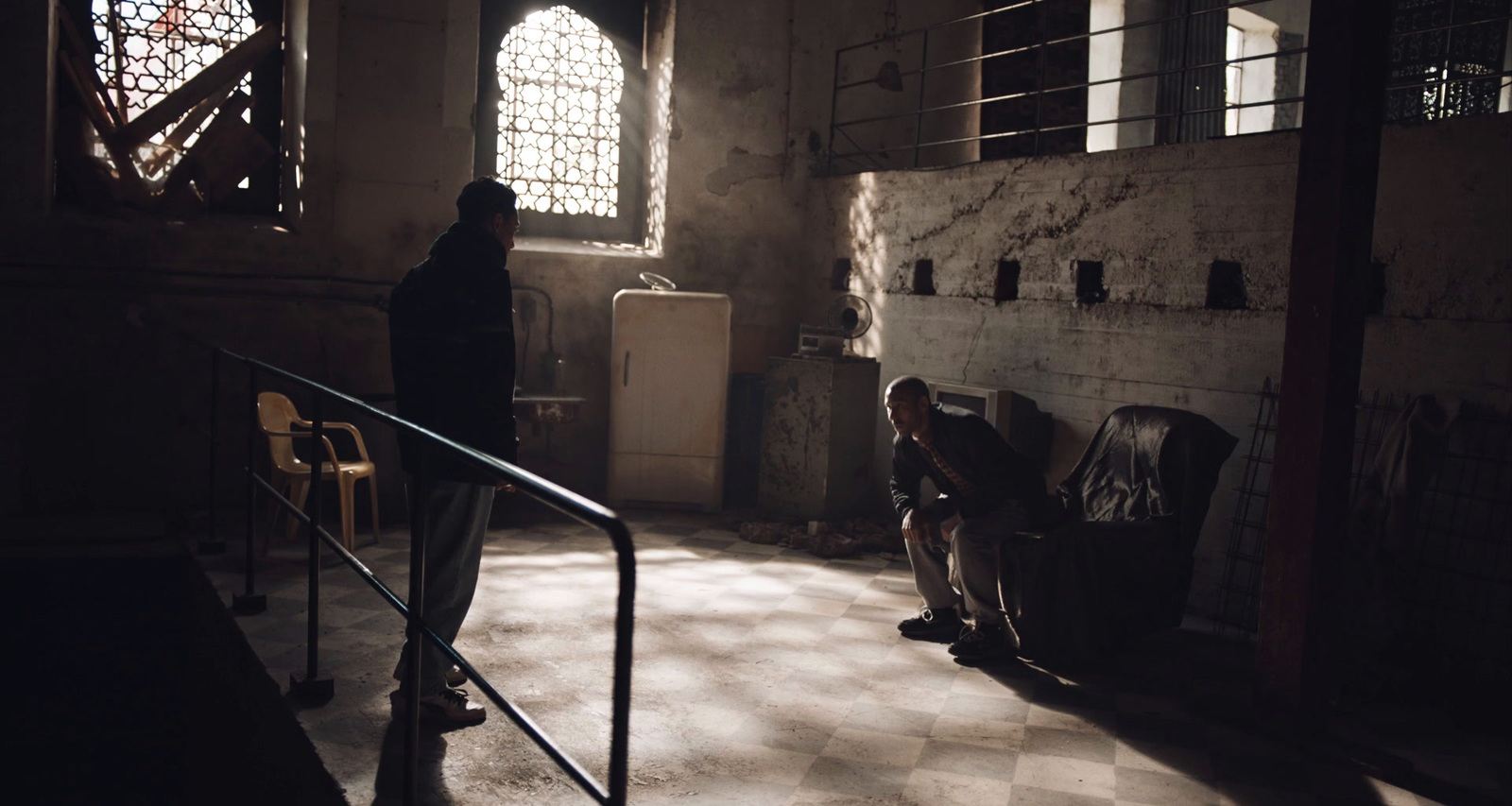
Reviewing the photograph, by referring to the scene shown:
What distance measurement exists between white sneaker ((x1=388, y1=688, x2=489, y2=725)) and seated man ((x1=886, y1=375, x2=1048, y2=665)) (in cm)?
200

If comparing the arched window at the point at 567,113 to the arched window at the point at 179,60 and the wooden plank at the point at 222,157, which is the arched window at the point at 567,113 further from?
the wooden plank at the point at 222,157

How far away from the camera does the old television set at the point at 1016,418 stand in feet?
20.1

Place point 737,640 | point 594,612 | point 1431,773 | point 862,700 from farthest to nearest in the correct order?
point 594,612, point 737,640, point 862,700, point 1431,773

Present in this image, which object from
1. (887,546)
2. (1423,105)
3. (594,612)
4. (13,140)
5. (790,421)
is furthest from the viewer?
(1423,105)

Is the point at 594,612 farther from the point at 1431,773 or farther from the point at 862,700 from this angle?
the point at 1431,773

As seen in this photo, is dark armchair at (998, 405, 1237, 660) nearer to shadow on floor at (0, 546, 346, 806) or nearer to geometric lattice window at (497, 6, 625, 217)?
shadow on floor at (0, 546, 346, 806)

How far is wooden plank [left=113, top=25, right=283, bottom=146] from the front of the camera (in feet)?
22.0

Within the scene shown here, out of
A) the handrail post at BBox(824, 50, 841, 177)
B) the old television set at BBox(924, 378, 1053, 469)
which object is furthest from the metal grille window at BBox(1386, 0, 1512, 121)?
the old television set at BBox(924, 378, 1053, 469)

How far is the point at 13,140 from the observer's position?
20.6ft

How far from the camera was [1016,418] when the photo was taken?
20.4 feet

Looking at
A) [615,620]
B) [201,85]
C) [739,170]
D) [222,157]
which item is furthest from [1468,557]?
[201,85]

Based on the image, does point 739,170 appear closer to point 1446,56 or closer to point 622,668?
point 1446,56

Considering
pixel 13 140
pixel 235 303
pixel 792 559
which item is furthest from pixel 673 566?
pixel 13 140

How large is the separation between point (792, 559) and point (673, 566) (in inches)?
29.5
